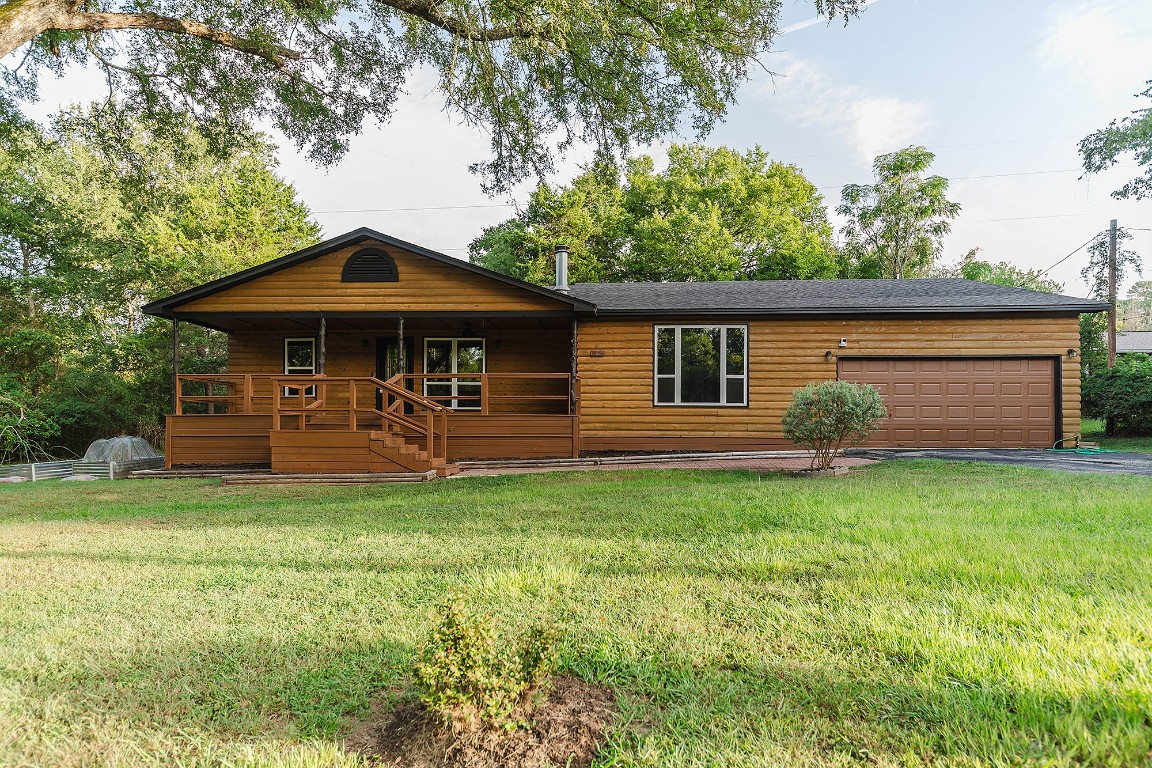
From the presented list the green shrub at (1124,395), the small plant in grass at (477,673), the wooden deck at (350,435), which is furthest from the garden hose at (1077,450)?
the small plant in grass at (477,673)

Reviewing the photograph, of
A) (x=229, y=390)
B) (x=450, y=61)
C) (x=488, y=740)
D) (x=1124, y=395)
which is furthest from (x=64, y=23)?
(x=1124, y=395)

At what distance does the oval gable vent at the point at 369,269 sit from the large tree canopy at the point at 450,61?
2239mm

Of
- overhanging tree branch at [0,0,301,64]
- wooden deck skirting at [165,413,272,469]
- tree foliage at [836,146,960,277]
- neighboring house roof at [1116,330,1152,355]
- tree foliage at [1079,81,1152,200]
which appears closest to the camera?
overhanging tree branch at [0,0,301,64]

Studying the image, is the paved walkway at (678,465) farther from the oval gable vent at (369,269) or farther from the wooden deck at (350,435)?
the oval gable vent at (369,269)

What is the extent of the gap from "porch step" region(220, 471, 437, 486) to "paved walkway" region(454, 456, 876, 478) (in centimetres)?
74

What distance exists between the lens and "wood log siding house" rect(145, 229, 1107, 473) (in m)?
11.1

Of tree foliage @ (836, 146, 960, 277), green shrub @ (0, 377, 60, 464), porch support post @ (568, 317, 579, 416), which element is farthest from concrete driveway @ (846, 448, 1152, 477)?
green shrub @ (0, 377, 60, 464)

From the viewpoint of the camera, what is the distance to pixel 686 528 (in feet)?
15.5

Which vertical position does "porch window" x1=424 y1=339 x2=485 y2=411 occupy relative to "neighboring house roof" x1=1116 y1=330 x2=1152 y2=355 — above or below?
below

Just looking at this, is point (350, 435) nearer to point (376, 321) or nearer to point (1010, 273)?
point (376, 321)

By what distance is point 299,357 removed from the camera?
1384cm

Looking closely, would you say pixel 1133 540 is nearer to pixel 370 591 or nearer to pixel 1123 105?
pixel 370 591

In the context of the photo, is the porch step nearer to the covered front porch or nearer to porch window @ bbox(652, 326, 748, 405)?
the covered front porch

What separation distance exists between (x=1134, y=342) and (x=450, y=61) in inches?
1698
